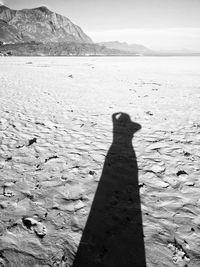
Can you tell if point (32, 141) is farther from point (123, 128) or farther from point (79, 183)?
point (123, 128)

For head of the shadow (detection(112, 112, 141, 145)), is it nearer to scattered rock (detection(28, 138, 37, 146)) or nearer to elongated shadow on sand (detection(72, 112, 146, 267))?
elongated shadow on sand (detection(72, 112, 146, 267))

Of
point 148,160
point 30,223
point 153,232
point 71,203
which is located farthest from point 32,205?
point 148,160

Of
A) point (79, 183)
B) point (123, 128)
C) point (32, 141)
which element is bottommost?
point (79, 183)

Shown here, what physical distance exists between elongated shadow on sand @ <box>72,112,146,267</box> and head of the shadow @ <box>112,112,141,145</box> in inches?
51.0

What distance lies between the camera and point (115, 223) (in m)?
2.76

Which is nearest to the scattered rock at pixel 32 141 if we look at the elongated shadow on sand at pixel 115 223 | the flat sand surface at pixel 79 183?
the flat sand surface at pixel 79 183

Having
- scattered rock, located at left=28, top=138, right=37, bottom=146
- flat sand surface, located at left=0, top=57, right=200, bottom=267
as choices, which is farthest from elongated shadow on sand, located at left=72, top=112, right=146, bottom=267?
scattered rock, located at left=28, top=138, right=37, bottom=146

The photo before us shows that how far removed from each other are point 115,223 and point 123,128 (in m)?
4.13

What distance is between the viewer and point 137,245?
246cm

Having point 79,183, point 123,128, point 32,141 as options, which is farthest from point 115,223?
point 123,128

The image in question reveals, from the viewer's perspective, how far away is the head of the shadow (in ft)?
18.7

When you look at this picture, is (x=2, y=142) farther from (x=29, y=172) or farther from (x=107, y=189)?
(x=107, y=189)

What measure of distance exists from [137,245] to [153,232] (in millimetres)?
324

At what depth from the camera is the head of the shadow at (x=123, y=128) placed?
571 centimetres
